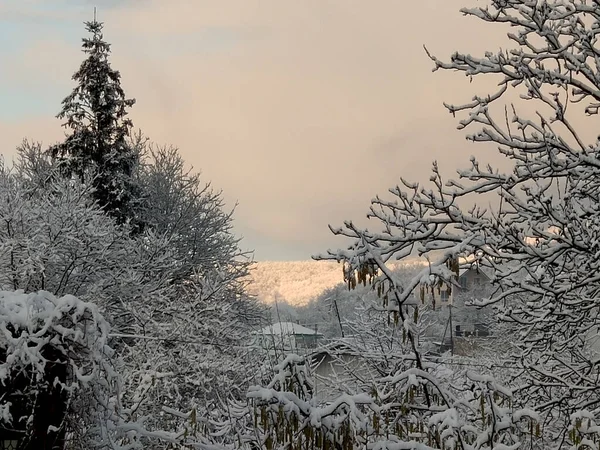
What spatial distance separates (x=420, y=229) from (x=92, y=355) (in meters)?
A: 2.93

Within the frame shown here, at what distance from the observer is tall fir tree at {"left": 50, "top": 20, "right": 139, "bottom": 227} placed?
79.0 ft

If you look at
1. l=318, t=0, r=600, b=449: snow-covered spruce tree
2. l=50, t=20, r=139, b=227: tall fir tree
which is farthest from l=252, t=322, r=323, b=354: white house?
l=50, t=20, r=139, b=227: tall fir tree

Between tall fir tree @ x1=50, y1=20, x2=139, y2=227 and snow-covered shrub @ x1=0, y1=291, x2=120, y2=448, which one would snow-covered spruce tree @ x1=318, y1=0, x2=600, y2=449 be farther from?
tall fir tree @ x1=50, y1=20, x2=139, y2=227

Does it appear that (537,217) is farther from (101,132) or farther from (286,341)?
(101,132)

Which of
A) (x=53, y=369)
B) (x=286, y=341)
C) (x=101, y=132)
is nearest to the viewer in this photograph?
(x=53, y=369)

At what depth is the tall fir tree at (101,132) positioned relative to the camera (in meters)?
24.1

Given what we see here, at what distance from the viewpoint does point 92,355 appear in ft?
17.6

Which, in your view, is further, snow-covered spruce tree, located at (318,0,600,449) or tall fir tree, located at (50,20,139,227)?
tall fir tree, located at (50,20,139,227)

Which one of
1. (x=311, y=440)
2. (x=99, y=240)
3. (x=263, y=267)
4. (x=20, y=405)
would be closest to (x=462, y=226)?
(x=311, y=440)

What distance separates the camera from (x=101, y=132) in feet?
80.7

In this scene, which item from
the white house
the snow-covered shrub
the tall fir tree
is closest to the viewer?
the snow-covered shrub

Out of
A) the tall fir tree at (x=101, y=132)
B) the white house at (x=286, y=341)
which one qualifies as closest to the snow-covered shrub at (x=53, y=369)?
the white house at (x=286, y=341)

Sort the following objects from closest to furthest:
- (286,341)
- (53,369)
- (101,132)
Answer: (53,369)
(286,341)
(101,132)

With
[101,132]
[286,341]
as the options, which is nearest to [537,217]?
[286,341]
